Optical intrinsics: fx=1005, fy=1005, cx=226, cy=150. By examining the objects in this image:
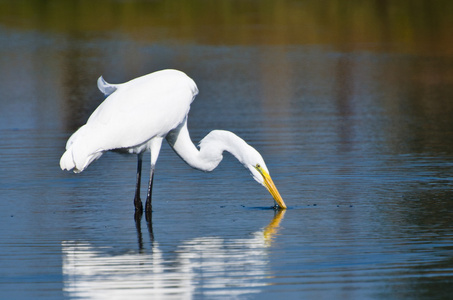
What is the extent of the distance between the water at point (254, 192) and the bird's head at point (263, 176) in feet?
0.50

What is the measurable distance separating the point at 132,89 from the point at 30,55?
21540 mm

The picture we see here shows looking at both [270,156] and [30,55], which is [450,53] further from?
[270,156]

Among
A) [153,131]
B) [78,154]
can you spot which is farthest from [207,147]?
[78,154]

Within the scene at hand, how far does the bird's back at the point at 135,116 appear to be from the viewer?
10.4 m

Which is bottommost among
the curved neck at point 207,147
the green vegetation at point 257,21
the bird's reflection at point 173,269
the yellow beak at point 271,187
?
the bird's reflection at point 173,269

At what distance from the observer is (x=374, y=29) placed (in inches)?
1475

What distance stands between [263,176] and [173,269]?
2.72 m

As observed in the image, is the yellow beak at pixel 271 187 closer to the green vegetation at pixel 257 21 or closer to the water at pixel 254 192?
the water at pixel 254 192

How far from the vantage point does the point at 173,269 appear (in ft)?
26.9

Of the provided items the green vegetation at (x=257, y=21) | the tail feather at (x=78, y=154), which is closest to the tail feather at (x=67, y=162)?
the tail feather at (x=78, y=154)

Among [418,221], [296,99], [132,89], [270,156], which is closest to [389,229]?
[418,221]

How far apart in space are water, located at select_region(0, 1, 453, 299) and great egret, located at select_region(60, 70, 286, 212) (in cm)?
47

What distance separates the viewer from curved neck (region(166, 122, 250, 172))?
1105 cm

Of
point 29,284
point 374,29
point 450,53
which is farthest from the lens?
point 374,29
